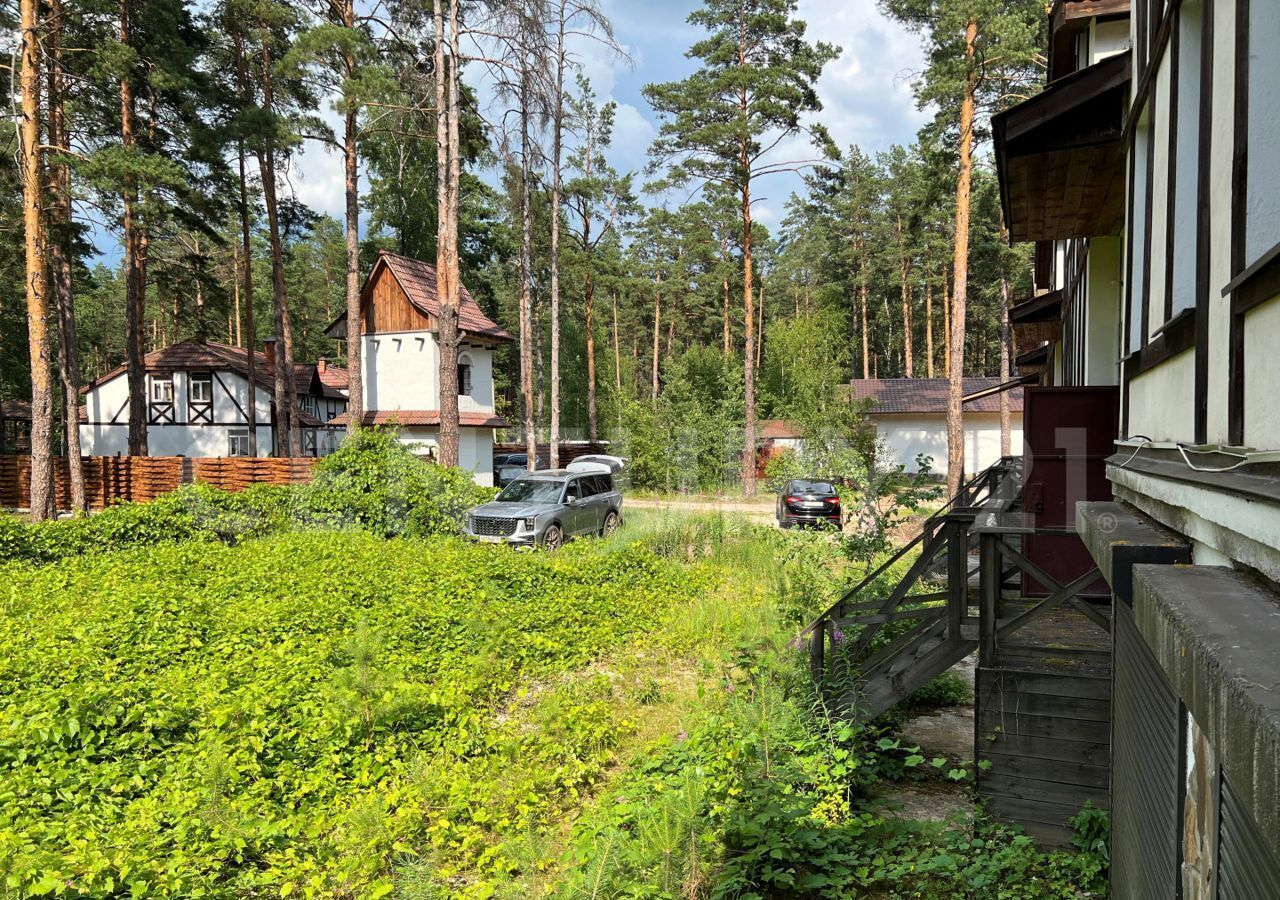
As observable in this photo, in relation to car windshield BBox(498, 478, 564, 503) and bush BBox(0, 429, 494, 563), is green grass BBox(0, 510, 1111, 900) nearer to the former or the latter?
bush BBox(0, 429, 494, 563)

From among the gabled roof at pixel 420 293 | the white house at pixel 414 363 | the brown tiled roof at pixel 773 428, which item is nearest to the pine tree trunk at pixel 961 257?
the white house at pixel 414 363

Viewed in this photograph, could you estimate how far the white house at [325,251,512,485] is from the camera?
28750 millimetres

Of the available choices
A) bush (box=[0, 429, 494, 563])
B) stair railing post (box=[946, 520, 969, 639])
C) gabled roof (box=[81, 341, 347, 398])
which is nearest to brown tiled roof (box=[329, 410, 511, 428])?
gabled roof (box=[81, 341, 347, 398])

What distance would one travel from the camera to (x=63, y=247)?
65.8 ft

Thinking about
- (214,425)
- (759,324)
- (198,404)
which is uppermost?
(759,324)

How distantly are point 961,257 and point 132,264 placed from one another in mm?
25246

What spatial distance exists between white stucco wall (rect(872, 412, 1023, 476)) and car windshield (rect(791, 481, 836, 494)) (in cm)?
1673

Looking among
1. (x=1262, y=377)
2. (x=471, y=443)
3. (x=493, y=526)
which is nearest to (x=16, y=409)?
(x=471, y=443)

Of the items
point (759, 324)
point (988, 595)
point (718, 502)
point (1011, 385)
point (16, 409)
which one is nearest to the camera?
point (988, 595)

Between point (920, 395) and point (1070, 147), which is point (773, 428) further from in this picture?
point (1070, 147)

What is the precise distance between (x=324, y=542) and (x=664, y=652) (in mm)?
7527

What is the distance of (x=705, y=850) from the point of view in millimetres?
4594

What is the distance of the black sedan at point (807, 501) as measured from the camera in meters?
18.9

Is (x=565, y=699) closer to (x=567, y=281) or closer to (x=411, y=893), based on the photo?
(x=411, y=893)
